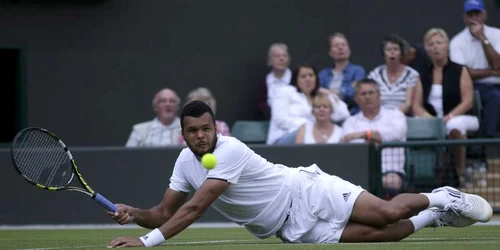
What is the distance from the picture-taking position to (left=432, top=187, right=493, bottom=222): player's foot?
9047 mm

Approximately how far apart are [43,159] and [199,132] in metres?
1.51

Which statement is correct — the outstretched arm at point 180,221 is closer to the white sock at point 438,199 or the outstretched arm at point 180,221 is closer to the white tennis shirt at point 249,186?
the white tennis shirt at point 249,186

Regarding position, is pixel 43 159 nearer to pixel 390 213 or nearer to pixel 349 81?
pixel 390 213

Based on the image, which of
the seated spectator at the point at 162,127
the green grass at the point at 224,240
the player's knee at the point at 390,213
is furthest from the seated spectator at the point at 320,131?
the player's knee at the point at 390,213

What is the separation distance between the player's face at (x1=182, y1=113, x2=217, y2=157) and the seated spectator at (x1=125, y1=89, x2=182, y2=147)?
6746 mm

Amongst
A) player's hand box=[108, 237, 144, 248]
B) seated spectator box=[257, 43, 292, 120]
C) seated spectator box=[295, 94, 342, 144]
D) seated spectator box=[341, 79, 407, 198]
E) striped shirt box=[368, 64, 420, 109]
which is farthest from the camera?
seated spectator box=[257, 43, 292, 120]

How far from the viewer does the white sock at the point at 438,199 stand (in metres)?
8.97

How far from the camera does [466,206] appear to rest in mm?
9070

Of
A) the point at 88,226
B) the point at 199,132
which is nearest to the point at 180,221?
the point at 199,132

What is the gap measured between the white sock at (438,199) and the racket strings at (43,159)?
2833 millimetres

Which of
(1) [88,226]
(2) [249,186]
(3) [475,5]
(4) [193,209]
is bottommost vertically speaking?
(1) [88,226]

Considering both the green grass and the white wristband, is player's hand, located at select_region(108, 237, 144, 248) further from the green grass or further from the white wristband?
the green grass

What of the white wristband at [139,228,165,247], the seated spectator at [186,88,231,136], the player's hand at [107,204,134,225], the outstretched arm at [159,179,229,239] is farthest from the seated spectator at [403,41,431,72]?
the white wristband at [139,228,165,247]

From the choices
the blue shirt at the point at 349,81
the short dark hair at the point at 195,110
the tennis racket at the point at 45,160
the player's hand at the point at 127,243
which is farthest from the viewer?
the blue shirt at the point at 349,81
